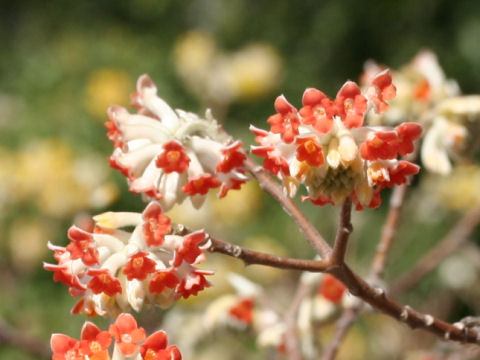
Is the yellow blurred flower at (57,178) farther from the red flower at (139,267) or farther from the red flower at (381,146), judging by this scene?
the red flower at (381,146)

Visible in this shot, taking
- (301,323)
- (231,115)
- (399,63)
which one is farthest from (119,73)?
(301,323)

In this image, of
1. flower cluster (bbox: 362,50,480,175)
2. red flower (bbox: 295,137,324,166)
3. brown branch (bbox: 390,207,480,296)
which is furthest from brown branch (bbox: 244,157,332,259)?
brown branch (bbox: 390,207,480,296)

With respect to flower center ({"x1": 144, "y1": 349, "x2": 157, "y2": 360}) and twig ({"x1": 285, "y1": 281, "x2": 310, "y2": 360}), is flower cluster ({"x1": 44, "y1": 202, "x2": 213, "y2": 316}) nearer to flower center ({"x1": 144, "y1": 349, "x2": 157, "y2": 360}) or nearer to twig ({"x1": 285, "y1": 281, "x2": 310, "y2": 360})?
flower center ({"x1": 144, "y1": 349, "x2": 157, "y2": 360})

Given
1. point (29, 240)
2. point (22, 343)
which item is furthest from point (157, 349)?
point (29, 240)

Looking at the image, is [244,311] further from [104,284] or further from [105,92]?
[105,92]

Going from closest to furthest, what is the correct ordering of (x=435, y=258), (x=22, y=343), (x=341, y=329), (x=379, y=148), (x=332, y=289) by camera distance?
(x=379, y=148), (x=341, y=329), (x=332, y=289), (x=22, y=343), (x=435, y=258)
